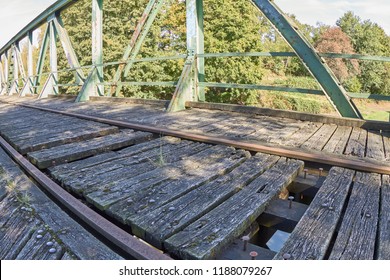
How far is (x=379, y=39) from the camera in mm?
30031

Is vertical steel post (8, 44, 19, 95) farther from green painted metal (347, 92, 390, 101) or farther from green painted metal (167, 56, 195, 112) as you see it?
green painted metal (347, 92, 390, 101)

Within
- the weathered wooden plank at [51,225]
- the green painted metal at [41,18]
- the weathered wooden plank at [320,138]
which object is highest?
the green painted metal at [41,18]

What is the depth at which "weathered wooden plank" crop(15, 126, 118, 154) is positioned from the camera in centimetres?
255

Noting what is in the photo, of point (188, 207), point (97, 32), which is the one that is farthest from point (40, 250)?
point (97, 32)

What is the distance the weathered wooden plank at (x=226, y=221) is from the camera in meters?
1.14

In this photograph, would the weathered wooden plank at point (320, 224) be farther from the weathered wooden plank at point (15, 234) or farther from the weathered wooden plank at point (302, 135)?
the weathered wooden plank at point (15, 234)

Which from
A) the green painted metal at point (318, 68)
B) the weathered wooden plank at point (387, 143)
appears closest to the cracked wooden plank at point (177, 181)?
the weathered wooden plank at point (387, 143)

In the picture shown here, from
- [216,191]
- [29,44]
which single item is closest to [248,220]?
[216,191]

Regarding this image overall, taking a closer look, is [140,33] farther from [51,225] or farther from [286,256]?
[286,256]

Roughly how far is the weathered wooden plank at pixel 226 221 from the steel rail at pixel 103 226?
0.33 feet

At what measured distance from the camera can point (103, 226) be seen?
129cm

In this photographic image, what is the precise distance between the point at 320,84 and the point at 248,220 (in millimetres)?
2402

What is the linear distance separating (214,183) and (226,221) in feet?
1.38
